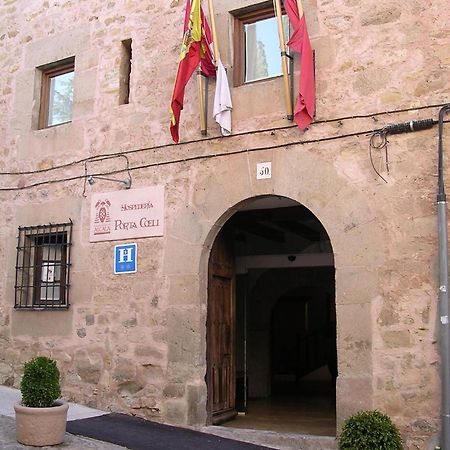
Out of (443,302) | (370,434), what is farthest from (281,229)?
(370,434)

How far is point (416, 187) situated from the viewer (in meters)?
5.86

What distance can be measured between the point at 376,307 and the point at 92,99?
15.0 ft

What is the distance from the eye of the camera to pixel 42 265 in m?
8.50

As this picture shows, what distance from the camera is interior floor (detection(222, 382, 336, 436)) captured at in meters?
7.09

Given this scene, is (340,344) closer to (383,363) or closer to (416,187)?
(383,363)

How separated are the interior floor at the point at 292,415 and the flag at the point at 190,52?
3592mm

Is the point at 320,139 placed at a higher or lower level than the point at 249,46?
lower

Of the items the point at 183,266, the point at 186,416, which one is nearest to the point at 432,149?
the point at 183,266

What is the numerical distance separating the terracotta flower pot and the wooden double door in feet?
5.97

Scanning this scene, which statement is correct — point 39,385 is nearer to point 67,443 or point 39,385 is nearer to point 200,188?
point 67,443

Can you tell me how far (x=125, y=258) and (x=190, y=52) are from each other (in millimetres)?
2483

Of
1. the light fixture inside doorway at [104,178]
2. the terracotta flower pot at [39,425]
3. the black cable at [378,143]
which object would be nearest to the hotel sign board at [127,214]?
the light fixture inside doorway at [104,178]

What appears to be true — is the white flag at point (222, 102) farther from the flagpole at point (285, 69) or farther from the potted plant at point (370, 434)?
the potted plant at point (370, 434)

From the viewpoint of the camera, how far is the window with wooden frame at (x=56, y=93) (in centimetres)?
877
